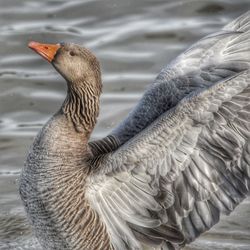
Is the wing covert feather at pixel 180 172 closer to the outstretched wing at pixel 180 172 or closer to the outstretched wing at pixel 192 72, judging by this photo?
the outstretched wing at pixel 180 172

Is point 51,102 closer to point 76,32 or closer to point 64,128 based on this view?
point 76,32

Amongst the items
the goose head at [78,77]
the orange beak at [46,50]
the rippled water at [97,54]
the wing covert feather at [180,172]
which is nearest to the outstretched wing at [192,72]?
the goose head at [78,77]

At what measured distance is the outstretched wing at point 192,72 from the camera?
9455 millimetres

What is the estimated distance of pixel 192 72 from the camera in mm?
9711

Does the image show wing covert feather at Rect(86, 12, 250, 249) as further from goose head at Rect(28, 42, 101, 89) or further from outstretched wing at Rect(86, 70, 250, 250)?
goose head at Rect(28, 42, 101, 89)

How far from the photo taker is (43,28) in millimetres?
15867

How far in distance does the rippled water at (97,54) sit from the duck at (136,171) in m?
1.63

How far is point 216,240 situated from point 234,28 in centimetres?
219

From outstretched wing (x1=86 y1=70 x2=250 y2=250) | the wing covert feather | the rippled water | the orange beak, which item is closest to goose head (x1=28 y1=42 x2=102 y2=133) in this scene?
the orange beak

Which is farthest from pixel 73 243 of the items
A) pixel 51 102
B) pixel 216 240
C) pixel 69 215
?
pixel 51 102

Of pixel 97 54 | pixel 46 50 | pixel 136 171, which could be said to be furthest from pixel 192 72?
pixel 97 54

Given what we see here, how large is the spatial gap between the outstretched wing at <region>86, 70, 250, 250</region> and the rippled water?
5.18 ft

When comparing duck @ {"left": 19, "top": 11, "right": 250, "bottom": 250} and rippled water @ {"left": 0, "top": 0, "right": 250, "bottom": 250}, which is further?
rippled water @ {"left": 0, "top": 0, "right": 250, "bottom": 250}

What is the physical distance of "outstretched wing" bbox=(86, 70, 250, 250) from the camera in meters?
8.06
